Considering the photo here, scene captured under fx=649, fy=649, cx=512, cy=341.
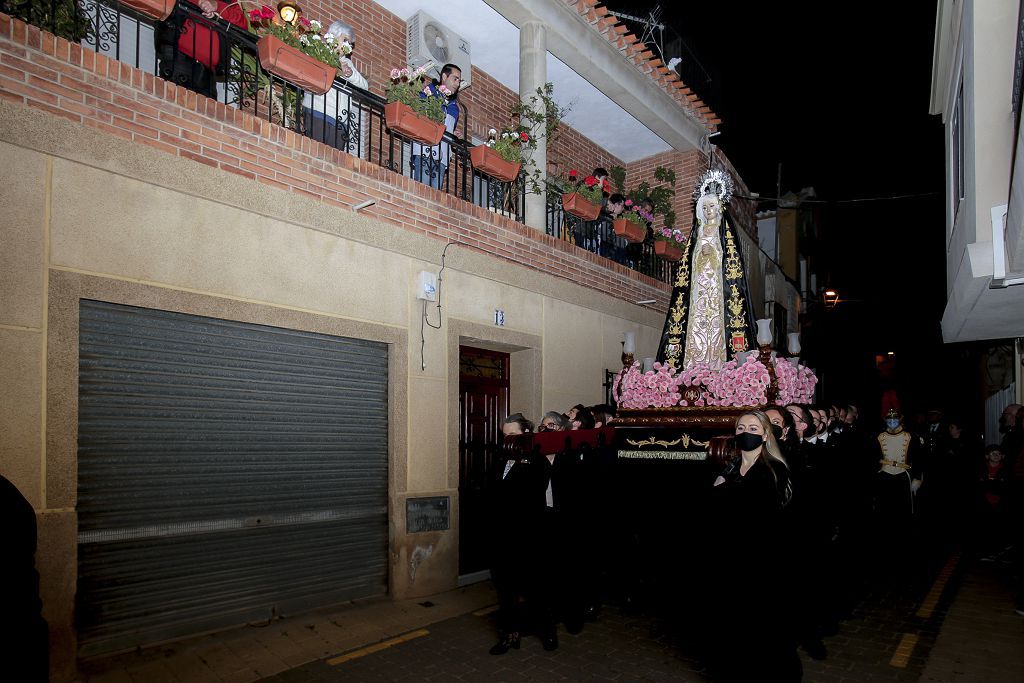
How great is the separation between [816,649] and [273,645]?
4.50 metres

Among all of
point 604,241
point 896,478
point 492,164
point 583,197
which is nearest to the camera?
point 492,164

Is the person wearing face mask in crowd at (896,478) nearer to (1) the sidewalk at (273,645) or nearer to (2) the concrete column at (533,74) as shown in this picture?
(2) the concrete column at (533,74)

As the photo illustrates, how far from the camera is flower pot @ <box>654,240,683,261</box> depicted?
12602 millimetres

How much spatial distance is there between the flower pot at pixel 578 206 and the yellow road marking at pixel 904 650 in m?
6.99

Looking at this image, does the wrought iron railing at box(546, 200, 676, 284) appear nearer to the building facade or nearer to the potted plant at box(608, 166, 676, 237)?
the potted plant at box(608, 166, 676, 237)

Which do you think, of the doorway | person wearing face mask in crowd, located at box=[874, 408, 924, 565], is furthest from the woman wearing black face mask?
person wearing face mask in crowd, located at box=[874, 408, 924, 565]

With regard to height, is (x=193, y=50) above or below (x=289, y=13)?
below

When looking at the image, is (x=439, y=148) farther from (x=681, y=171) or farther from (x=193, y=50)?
(x=681, y=171)

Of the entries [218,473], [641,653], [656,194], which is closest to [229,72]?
[218,473]

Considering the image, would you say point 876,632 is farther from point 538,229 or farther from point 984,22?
point 538,229

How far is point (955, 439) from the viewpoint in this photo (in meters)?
12.1

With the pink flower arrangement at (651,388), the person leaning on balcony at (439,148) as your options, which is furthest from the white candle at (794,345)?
the person leaning on balcony at (439,148)

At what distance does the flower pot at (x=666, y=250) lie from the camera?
12.6 metres

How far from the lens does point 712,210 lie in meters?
7.11
